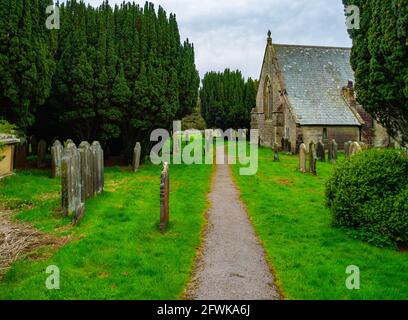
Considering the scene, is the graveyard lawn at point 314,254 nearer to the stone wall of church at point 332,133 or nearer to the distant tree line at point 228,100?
the stone wall of church at point 332,133

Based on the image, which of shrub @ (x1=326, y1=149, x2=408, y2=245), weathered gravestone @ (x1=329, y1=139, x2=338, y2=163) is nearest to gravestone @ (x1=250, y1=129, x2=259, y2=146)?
weathered gravestone @ (x1=329, y1=139, x2=338, y2=163)

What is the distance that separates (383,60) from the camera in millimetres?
8141

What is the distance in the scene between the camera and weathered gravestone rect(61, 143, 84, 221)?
9.69 metres

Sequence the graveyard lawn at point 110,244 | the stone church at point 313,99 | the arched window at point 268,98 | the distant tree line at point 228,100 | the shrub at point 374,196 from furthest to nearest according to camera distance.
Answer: the distant tree line at point 228,100, the arched window at point 268,98, the stone church at point 313,99, the shrub at point 374,196, the graveyard lawn at point 110,244

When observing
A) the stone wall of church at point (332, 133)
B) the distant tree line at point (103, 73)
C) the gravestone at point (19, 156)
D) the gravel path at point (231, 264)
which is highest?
the distant tree line at point (103, 73)

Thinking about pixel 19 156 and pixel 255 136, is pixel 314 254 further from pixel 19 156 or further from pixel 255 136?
pixel 255 136

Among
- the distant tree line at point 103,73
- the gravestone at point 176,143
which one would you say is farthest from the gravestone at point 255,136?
the distant tree line at point 103,73

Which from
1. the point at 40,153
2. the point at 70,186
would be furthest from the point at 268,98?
the point at 70,186

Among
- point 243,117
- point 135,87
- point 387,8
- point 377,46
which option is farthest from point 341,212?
point 243,117

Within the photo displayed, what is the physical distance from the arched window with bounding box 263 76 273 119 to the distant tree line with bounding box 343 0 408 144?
2709 centimetres

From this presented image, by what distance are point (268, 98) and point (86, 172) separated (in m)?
28.4

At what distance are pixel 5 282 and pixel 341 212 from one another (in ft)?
24.1

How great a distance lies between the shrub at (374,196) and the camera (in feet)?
26.6

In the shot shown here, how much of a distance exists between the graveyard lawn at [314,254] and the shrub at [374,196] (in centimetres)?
42
